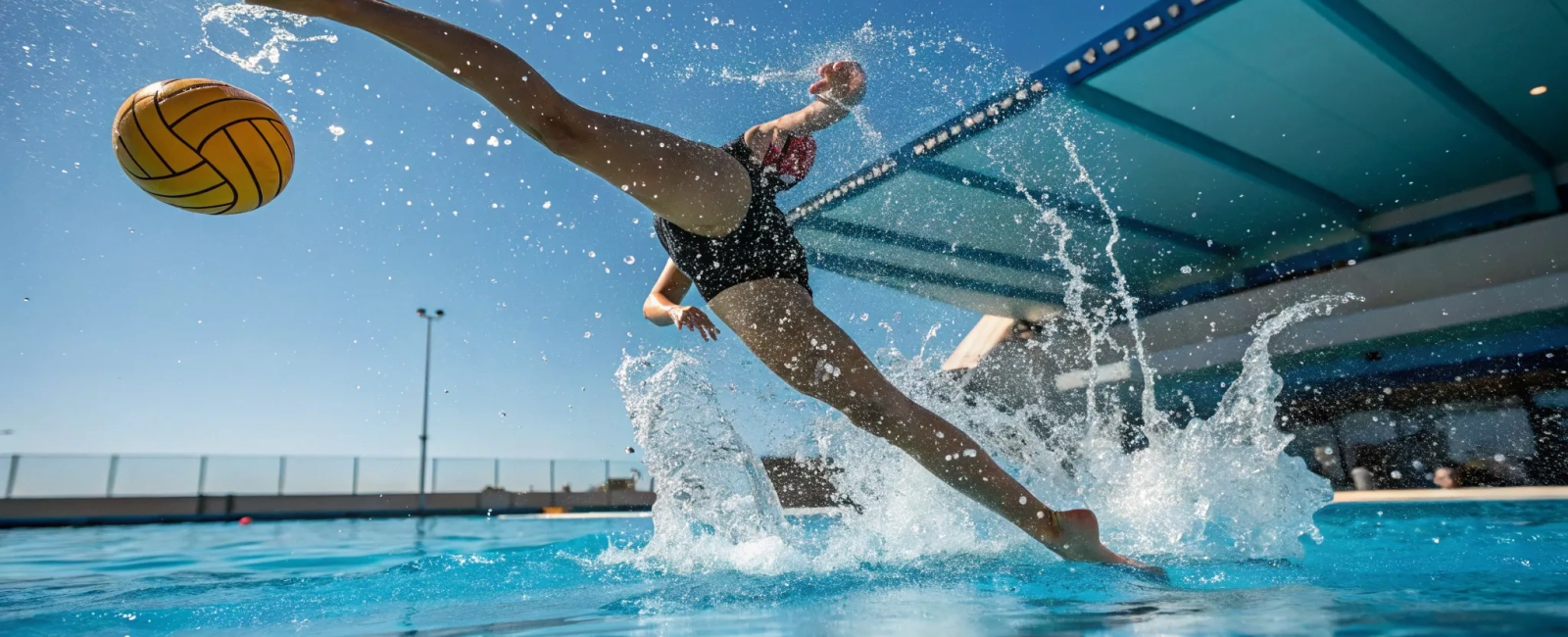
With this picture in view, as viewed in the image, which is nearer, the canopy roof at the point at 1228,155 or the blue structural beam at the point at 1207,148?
the canopy roof at the point at 1228,155

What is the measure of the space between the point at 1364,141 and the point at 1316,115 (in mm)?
1548

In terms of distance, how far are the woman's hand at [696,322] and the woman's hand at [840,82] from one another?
33.0 inches

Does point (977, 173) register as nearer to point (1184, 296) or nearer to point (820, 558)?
point (1184, 296)

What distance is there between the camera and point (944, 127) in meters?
9.39

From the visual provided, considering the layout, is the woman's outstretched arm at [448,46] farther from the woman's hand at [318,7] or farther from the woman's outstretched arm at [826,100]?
the woman's outstretched arm at [826,100]

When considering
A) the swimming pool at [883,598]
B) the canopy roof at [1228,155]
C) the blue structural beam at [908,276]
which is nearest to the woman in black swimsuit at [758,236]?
the swimming pool at [883,598]

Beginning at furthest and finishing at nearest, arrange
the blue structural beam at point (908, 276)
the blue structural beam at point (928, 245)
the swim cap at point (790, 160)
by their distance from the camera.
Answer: the blue structural beam at point (908, 276) → the blue structural beam at point (928, 245) → the swim cap at point (790, 160)

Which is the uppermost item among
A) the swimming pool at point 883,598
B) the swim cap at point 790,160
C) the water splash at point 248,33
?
the water splash at point 248,33

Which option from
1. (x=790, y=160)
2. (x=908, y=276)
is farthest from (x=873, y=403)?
(x=908, y=276)

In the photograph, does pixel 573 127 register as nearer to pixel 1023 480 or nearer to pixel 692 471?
pixel 692 471

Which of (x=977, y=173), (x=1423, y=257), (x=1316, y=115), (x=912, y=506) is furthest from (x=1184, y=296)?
(x=912, y=506)

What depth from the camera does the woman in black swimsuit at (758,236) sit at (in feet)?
5.43

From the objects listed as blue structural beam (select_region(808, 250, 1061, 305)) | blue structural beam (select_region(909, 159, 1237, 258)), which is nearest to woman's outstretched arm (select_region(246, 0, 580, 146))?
blue structural beam (select_region(909, 159, 1237, 258))

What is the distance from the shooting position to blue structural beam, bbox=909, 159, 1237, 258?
10.4 m
